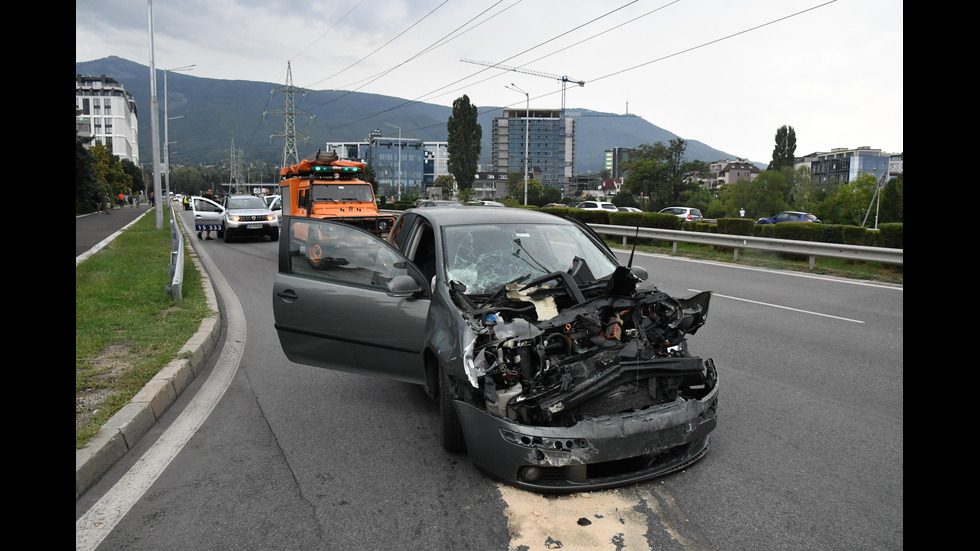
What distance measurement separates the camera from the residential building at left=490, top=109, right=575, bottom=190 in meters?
184

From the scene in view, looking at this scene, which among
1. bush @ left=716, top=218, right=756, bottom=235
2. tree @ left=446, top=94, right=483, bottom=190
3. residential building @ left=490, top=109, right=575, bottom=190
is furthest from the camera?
residential building @ left=490, top=109, right=575, bottom=190

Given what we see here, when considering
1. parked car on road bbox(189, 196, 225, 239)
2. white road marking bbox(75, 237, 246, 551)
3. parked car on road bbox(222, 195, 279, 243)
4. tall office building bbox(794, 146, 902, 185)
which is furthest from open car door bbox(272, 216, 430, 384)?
tall office building bbox(794, 146, 902, 185)

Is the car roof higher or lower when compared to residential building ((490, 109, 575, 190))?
lower

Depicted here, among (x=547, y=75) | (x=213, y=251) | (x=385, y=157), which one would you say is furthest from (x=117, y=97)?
Answer: (x=213, y=251)

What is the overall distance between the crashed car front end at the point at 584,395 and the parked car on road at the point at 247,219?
21025mm

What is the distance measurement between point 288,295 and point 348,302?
652 millimetres

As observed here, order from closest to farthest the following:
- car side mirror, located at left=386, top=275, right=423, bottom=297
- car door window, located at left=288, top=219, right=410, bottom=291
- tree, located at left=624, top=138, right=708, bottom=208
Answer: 1. car side mirror, located at left=386, top=275, right=423, bottom=297
2. car door window, located at left=288, top=219, right=410, bottom=291
3. tree, located at left=624, top=138, right=708, bottom=208

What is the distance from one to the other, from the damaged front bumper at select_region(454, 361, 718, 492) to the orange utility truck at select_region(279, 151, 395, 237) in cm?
1514

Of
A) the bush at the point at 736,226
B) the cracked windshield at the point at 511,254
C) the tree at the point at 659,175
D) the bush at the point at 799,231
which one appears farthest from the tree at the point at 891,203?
the cracked windshield at the point at 511,254

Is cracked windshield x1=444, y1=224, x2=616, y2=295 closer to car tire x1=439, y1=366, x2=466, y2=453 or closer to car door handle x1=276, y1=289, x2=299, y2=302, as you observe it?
car tire x1=439, y1=366, x2=466, y2=453

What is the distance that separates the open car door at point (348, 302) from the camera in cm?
451

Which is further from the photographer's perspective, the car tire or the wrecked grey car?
the car tire

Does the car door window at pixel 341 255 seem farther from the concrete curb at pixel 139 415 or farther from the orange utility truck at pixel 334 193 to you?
the orange utility truck at pixel 334 193

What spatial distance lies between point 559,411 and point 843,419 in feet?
8.67
